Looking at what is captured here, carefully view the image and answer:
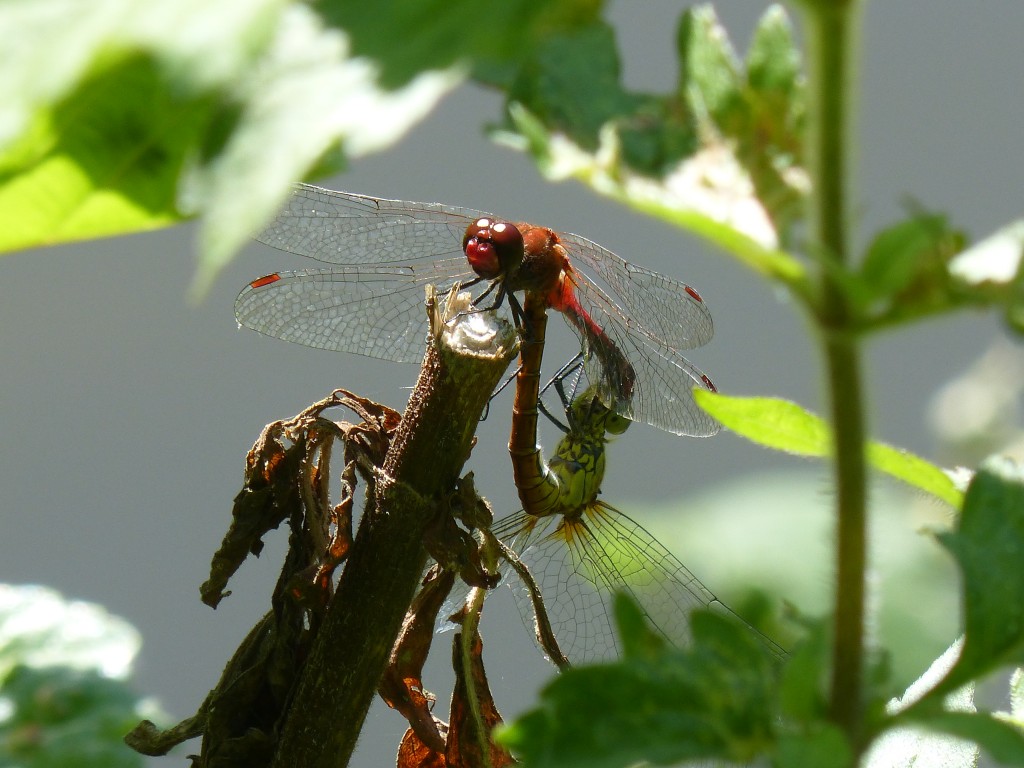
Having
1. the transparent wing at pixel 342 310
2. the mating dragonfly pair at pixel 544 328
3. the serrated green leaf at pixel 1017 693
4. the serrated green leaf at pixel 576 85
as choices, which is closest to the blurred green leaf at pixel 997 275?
the serrated green leaf at pixel 576 85

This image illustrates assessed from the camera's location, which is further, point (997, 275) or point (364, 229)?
point (364, 229)

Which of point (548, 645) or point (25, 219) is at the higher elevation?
point (25, 219)

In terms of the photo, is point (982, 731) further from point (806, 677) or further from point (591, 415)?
point (591, 415)

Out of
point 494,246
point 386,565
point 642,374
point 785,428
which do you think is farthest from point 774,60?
point 642,374

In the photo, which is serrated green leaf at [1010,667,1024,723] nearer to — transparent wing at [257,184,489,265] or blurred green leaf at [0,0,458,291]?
blurred green leaf at [0,0,458,291]

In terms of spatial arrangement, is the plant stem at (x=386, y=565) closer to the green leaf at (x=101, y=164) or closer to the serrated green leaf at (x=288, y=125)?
the green leaf at (x=101, y=164)

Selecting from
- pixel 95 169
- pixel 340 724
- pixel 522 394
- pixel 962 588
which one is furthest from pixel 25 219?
pixel 522 394

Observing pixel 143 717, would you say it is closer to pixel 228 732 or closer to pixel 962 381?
pixel 228 732
